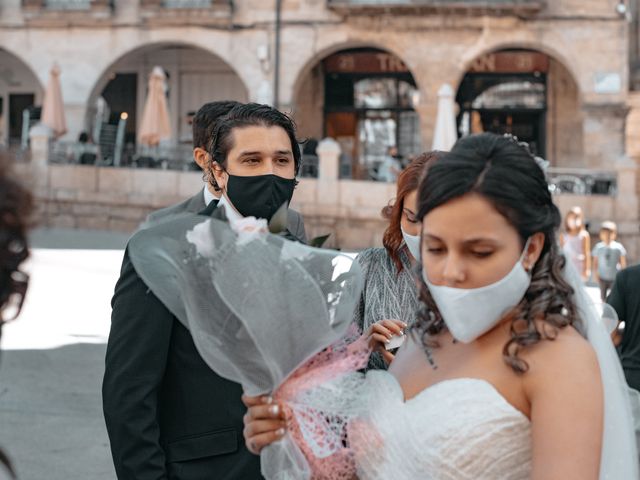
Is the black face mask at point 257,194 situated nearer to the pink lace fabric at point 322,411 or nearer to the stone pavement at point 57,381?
the stone pavement at point 57,381

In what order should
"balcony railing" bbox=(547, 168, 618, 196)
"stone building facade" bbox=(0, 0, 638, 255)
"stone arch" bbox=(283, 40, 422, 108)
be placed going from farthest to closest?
"stone arch" bbox=(283, 40, 422, 108)
"stone building facade" bbox=(0, 0, 638, 255)
"balcony railing" bbox=(547, 168, 618, 196)

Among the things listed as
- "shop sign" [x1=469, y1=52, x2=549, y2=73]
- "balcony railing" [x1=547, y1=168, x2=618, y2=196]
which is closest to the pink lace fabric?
"balcony railing" [x1=547, y1=168, x2=618, y2=196]

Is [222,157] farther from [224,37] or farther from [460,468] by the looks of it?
[224,37]

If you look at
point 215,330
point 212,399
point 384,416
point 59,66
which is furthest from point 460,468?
point 59,66

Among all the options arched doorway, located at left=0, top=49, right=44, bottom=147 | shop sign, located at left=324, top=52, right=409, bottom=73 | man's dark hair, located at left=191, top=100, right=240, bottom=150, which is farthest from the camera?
arched doorway, located at left=0, top=49, right=44, bottom=147

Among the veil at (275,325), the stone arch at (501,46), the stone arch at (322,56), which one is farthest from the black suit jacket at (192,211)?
the stone arch at (322,56)

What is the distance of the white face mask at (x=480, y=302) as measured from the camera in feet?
7.22

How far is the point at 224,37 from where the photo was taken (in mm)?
27500

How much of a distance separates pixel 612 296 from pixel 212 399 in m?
2.99

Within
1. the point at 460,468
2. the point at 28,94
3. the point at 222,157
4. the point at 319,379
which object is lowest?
the point at 460,468

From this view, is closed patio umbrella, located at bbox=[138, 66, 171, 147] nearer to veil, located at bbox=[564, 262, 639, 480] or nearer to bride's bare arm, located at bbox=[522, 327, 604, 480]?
veil, located at bbox=[564, 262, 639, 480]

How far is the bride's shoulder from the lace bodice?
0.10m

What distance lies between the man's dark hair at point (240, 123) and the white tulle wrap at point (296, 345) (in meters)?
0.91

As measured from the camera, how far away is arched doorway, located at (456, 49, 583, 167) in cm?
2770
